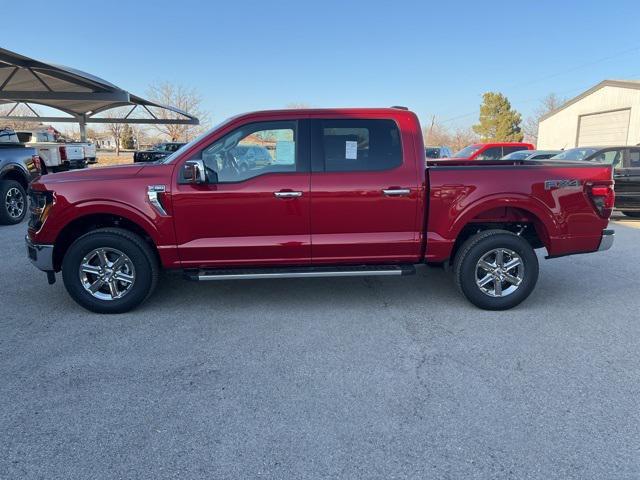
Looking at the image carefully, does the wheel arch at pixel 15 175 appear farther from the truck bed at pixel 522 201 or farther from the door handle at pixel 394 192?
the truck bed at pixel 522 201

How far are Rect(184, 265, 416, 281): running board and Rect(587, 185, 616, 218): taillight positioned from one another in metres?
1.93

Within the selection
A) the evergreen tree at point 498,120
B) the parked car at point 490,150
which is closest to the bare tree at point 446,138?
the evergreen tree at point 498,120

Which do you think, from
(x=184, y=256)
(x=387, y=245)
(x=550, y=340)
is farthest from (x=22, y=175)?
(x=550, y=340)

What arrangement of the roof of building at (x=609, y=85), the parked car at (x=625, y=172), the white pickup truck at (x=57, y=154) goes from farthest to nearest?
the roof of building at (x=609, y=85) < the white pickup truck at (x=57, y=154) < the parked car at (x=625, y=172)

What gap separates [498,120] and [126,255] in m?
55.7

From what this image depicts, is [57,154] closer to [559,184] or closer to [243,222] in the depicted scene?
[243,222]

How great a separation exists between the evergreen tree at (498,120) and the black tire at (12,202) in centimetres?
5202

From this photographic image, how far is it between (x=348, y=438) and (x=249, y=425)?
593mm

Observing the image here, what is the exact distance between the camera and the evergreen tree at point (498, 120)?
52.3 metres

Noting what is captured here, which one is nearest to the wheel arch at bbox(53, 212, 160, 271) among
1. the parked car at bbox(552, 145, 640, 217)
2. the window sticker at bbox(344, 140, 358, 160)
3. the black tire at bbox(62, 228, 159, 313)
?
the black tire at bbox(62, 228, 159, 313)

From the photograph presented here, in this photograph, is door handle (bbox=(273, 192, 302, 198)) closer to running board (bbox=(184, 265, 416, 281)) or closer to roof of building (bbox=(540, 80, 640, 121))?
running board (bbox=(184, 265, 416, 281))

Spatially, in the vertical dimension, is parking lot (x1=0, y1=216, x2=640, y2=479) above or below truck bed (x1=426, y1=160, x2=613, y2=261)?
below

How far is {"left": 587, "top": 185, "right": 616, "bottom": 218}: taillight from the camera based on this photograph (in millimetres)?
4430

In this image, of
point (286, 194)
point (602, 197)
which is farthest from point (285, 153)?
point (602, 197)
